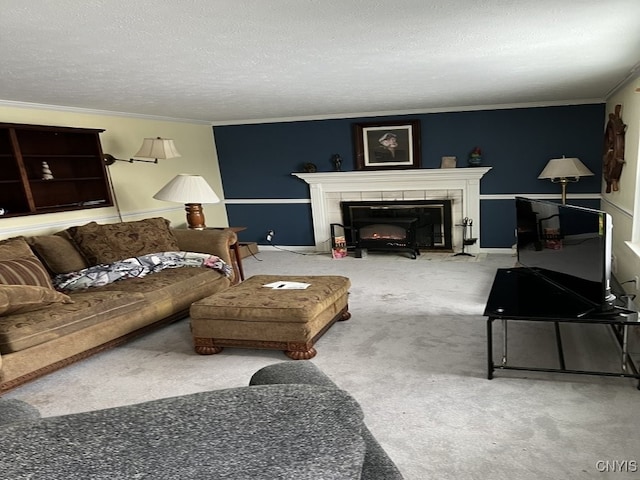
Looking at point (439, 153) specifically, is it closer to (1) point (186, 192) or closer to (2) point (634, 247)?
(2) point (634, 247)

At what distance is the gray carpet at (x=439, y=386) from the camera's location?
176 cm

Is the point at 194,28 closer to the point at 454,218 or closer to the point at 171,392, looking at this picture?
the point at 171,392

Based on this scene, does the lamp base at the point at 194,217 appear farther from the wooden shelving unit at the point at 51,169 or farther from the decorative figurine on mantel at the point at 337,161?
the decorative figurine on mantel at the point at 337,161

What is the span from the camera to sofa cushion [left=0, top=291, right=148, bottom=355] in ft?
8.34

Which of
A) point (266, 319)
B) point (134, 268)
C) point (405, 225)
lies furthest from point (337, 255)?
point (266, 319)

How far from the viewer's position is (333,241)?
5996 mm

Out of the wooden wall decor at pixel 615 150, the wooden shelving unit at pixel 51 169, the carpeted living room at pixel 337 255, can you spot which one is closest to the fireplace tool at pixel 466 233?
the carpeted living room at pixel 337 255

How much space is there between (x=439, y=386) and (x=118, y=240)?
3.10 meters

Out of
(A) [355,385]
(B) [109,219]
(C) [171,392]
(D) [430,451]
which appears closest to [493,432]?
(D) [430,451]

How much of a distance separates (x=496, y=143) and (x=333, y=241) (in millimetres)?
2492

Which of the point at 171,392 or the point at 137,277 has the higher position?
the point at 137,277

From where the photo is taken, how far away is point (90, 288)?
11.2 ft

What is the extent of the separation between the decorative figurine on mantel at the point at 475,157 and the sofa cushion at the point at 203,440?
5193mm

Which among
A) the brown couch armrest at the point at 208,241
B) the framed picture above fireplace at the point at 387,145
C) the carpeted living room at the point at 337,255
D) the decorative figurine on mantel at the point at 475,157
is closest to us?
the carpeted living room at the point at 337,255
